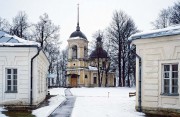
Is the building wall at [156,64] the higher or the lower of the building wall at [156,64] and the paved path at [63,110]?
the higher

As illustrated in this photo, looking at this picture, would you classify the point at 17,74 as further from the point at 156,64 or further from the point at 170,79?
the point at 170,79

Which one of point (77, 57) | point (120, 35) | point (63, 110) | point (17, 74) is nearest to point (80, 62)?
point (77, 57)

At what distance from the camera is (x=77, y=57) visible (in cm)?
5862

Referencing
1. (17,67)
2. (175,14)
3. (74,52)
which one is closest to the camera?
(17,67)

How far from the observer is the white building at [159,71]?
1362 cm

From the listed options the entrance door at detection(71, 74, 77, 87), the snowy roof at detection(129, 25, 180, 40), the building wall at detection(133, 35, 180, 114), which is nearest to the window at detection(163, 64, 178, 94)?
the building wall at detection(133, 35, 180, 114)

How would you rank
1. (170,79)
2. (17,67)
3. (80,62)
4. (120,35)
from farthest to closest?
(80,62) < (120,35) < (17,67) < (170,79)

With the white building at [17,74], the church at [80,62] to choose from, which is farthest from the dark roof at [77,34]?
the white building at [17,74]

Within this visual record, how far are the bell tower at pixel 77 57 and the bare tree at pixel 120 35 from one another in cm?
1054

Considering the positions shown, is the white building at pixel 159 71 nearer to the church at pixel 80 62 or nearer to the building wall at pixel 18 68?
the building wall at pixel 18 68

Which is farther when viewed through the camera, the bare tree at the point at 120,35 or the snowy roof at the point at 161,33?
the bare tree at the point at 120,35

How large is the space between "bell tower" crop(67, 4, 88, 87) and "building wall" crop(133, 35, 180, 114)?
4254 centimetres

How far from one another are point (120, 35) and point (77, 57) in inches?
558

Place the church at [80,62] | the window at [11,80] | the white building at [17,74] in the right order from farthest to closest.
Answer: the church at [80,62]
the window at [11,80]
the white building at [17,74]
